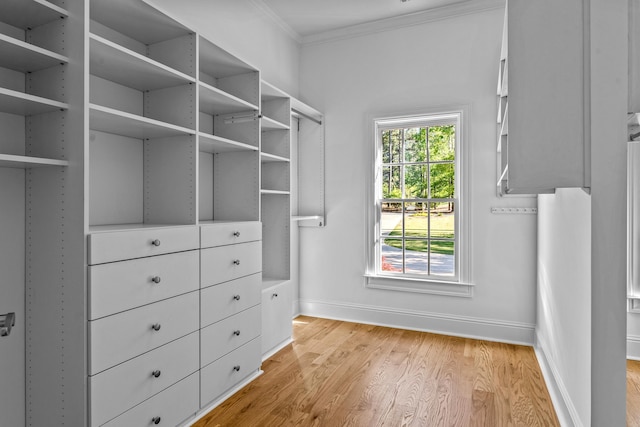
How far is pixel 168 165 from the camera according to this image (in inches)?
91.9

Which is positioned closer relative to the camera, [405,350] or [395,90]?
[405,350]

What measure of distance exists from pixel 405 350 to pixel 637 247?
5.82 ft

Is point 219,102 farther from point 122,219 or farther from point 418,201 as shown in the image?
point 418,201

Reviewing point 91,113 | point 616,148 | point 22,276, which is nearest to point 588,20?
point 616,148

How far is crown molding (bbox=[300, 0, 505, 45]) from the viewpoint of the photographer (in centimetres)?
346

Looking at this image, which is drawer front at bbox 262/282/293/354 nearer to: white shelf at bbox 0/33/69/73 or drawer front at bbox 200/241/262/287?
drawer front at bbox 200/241/262/287

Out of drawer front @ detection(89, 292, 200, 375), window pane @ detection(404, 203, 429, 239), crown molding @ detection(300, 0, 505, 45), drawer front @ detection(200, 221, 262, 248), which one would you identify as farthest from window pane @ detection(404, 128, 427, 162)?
drawer front @ detection(89, 292, 200, 375)

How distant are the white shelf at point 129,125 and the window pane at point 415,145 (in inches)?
91.4

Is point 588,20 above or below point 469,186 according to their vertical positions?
above

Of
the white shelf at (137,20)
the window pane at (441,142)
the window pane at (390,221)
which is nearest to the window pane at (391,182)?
the window pane at (390,221)

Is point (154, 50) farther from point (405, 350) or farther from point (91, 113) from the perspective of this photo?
point (405, 350)

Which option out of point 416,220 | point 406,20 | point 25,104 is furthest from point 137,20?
point 416,220

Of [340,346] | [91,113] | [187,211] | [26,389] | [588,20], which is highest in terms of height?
[588,20]

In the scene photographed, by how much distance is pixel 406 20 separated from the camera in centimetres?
374
